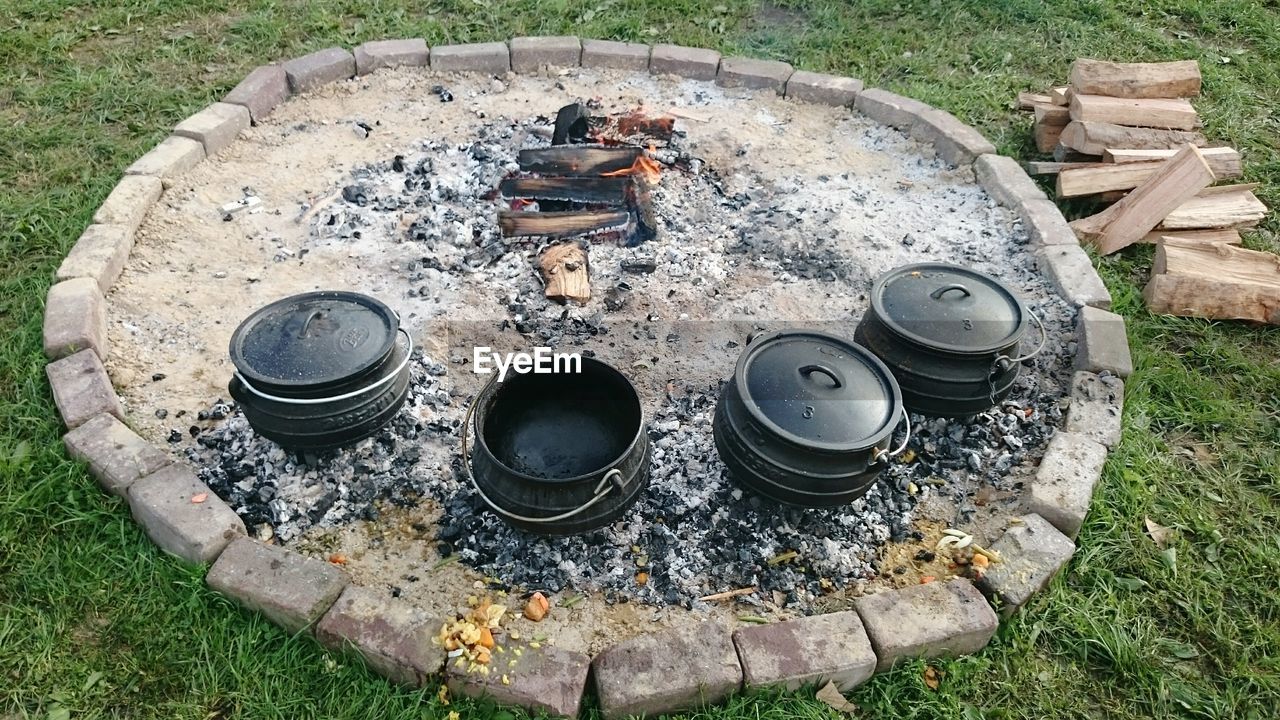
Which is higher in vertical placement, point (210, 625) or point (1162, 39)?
point (1162, 39)

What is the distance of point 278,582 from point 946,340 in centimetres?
274

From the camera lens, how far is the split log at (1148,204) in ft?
15.2

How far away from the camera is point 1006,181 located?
5.11m

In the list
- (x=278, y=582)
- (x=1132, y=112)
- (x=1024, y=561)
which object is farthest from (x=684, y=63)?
(x=278, y=582)

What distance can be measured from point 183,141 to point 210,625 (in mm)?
3441

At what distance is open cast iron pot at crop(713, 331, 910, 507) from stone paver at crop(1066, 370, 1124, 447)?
119cm

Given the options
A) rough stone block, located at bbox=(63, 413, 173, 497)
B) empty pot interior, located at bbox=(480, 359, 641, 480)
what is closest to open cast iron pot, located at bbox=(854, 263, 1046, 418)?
empty pot interior, located at bbox=(480, 359, 641, 480)

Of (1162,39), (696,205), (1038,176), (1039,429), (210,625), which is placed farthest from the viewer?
(1162,39)

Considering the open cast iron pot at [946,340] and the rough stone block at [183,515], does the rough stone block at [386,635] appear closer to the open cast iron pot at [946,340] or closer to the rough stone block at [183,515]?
the rough stone block at [183,515]

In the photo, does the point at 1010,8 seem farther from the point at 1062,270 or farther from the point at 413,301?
the point at 413,301

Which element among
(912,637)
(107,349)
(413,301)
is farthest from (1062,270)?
(107,349)

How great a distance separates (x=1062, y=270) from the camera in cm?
445

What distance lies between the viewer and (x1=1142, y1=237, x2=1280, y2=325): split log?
4.36 metres

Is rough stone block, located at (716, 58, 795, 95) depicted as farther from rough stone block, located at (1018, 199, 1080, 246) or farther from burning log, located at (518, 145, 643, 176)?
rough stone block, located at (1018, 199, 1080, 246)
